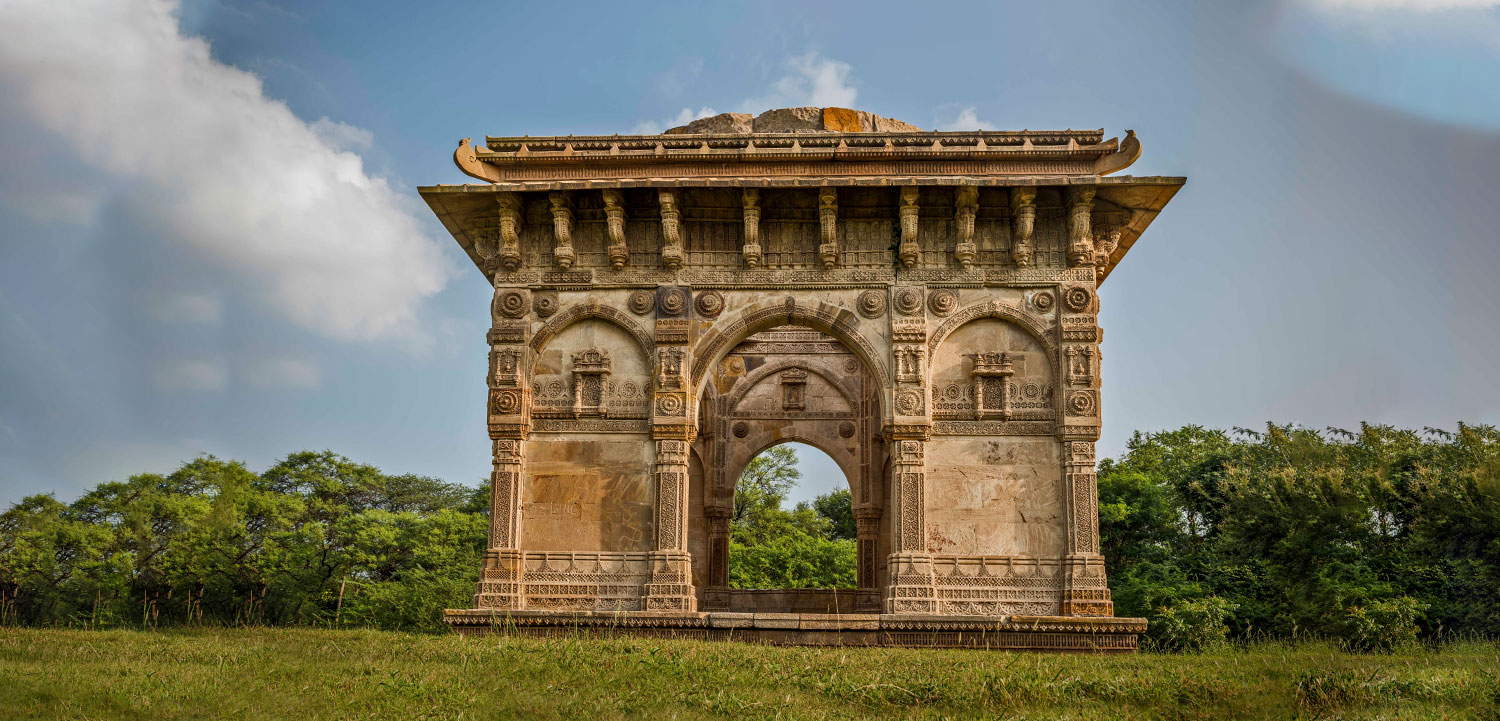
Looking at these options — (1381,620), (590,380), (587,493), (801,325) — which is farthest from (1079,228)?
(587,493)

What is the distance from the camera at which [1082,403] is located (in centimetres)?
1381

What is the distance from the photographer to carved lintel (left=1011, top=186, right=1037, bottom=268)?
45.8 feet

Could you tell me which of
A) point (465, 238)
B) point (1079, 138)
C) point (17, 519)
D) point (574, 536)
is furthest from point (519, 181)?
point (17, 519)

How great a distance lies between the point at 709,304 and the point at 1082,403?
188 inches

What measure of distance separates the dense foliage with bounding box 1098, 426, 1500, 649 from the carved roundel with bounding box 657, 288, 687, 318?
7550 mm

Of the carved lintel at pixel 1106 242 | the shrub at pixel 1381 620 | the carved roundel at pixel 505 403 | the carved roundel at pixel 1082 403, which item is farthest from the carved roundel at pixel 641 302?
the shrub at pixel 1381 620

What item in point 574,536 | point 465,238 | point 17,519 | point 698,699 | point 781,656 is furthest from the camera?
point 17,519

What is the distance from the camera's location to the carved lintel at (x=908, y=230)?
46.1 ft

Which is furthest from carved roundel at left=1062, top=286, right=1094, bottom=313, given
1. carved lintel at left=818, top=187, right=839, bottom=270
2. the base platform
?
the base platform

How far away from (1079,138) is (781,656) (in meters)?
8.03

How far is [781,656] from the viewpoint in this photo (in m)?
10.4

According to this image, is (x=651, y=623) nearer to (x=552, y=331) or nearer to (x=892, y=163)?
(x=552, y=331)

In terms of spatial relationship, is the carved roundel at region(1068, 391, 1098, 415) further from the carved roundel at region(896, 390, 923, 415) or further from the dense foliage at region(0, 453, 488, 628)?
the dense foliage at region(0, 453, 488, 628)

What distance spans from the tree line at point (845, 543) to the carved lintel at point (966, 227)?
560 cm
